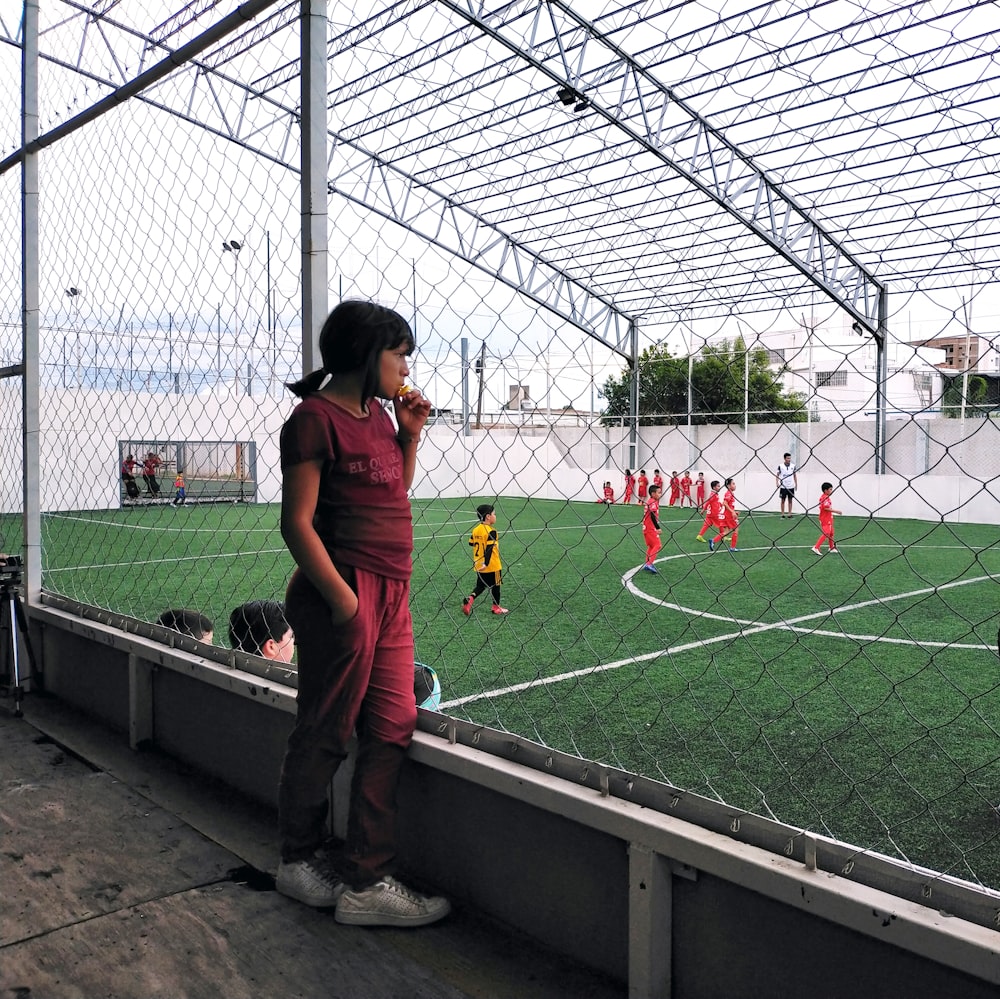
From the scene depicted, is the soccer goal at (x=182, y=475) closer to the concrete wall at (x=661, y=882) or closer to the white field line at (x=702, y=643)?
the white field line at (x=702, y=643)

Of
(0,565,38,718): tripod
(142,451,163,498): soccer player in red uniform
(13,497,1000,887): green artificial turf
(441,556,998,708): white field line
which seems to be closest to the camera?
(13,497,1000,887): green artificial turf

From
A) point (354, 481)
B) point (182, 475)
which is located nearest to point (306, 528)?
point (354, 481)

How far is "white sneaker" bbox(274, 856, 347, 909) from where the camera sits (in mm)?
2461

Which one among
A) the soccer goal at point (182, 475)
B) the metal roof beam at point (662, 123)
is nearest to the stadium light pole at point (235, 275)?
the metal roof beam at point (662, 123)

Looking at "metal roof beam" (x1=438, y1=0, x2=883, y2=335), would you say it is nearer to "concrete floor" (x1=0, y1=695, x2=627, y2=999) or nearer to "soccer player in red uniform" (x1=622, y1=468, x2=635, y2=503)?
"soccer player in red uniform" (x1=622, y1=468, x2=635, y2=503)

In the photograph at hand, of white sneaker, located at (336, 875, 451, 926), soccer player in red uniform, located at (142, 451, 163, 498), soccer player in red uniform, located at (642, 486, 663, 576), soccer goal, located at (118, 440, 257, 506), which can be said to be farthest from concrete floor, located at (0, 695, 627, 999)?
soccer player in red uniform, located at (142, 451, 163, 498)

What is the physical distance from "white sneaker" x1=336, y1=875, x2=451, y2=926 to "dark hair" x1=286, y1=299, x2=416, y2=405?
1.27 meters

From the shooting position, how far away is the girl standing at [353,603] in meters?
2.19

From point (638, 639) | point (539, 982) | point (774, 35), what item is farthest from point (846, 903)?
point (774, 35)

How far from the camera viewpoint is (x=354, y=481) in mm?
2238

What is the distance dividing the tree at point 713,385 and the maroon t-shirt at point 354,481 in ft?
2.19

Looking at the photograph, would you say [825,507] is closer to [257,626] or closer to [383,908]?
[257,626]

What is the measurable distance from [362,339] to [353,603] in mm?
642

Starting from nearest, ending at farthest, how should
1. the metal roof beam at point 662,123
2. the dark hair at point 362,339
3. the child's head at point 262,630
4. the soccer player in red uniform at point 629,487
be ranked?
the dark hair at point 362,339 < the soccer player in red uniform at point 629,487 < the child's head at point 262,630 < the metal roof beam at point 662,123
